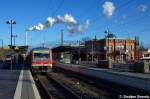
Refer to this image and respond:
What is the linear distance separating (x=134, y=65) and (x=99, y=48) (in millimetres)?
74241

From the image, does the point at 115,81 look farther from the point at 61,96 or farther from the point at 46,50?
the point at 46,50

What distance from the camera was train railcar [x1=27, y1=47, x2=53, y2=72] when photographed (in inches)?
1828

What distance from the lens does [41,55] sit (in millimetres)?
47094

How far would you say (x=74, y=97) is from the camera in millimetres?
20438

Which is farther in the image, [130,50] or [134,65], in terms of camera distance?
[130,50]

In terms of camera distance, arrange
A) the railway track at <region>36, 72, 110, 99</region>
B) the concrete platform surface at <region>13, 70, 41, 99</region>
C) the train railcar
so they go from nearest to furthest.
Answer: the concrete platform surface at <region>13, 70, 41, 99</region>, the railway track at <region>36, 72, 110, 99</region>, the train railcar

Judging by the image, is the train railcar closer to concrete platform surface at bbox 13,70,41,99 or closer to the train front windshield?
the train front windshield

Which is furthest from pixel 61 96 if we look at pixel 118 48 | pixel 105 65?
pixel 118 48

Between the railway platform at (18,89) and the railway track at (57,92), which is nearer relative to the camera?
the railway platform at (18,89)

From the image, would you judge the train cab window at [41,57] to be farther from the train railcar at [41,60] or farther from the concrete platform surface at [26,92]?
the concrete platform surface at [26,92]

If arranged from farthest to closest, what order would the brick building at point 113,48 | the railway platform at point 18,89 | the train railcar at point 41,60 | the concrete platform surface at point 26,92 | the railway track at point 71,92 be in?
the brick building at point 113,48 → the train railcar at point 41,60 → the railway track at point 71,92 → the railway platform at point 18,89 → the concrete platform surface at point 26,92

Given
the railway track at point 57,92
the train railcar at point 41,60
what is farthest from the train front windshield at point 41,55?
the railway track at point 57,92

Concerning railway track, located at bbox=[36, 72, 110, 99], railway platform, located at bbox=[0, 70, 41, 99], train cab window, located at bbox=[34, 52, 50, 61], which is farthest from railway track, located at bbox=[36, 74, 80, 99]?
train cab window, located at bbox=[34, 52, 50, 61]

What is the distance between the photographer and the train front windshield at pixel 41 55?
154 ft
